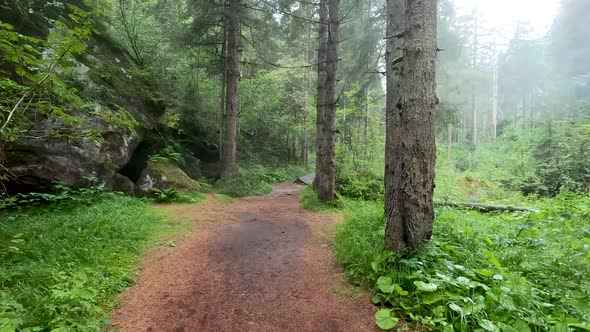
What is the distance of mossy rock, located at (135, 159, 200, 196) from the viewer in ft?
28.2

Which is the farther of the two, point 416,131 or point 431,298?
point 416,131

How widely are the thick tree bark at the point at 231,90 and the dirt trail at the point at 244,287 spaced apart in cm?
549

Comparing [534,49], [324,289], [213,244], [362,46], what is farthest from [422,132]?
[534,49]

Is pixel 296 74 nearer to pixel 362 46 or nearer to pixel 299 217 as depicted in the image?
pixel 362 46

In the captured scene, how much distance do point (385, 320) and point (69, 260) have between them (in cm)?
413

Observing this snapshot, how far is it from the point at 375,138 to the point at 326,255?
28.0 feet

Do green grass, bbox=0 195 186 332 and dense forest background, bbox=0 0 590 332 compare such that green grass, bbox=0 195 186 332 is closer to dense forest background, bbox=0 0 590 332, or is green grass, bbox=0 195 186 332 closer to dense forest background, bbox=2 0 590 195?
dense forest background, bbox=0 0 590 332

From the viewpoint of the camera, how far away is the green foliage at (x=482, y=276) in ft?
7.54

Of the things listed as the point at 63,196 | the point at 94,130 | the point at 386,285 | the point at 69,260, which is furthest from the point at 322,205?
the point at 63,196

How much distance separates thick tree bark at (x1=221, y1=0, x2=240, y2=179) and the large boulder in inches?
105

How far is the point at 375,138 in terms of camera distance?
12250mm

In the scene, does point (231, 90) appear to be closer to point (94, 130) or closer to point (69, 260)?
point (94, 130)

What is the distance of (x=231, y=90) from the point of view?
11.3 m

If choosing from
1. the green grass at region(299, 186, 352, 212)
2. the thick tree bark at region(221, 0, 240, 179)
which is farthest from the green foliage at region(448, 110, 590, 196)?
the thick tree bark at region(221, 0, 240, 179)
